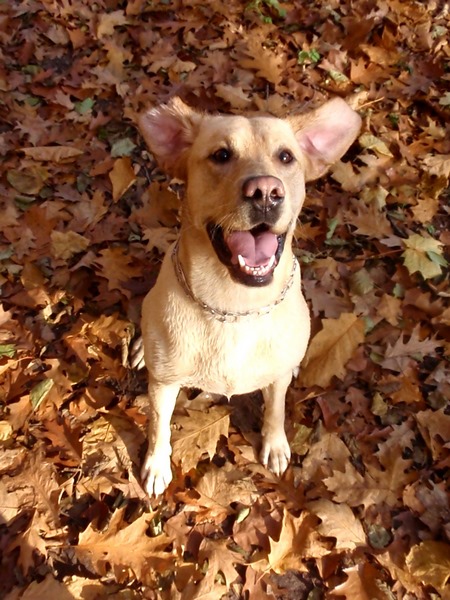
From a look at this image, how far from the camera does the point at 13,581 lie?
2779 mm

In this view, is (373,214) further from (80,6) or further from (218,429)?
(80,6)

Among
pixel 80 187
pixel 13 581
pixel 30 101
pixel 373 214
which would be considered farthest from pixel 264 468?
pixel 30 101

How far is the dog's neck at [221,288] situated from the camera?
233cm

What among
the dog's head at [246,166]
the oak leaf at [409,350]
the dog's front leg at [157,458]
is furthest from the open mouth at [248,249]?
the oak leaf at [409,350]

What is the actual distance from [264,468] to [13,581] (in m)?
1.45

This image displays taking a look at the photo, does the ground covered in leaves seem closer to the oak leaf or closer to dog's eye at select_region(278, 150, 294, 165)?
the oak leaf

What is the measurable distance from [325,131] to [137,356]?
1.80 metres

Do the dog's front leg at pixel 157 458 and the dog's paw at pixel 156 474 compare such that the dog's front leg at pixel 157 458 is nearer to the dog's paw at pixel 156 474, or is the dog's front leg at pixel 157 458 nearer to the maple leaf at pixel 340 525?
the dog's paw at pixel 156 474

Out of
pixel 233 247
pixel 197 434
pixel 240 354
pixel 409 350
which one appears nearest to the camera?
pixel 233 247

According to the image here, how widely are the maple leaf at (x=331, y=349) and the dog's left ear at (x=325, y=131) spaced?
3.99 feet

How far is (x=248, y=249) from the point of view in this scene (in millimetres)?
2229

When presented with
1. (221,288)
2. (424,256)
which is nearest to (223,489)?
(221,288)

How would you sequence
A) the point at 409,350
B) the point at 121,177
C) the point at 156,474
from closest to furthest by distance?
1. the point at 156,474
2. the point at 409,350
3. the point at 121,177

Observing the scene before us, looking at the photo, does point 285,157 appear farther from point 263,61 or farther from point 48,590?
point 263,61
